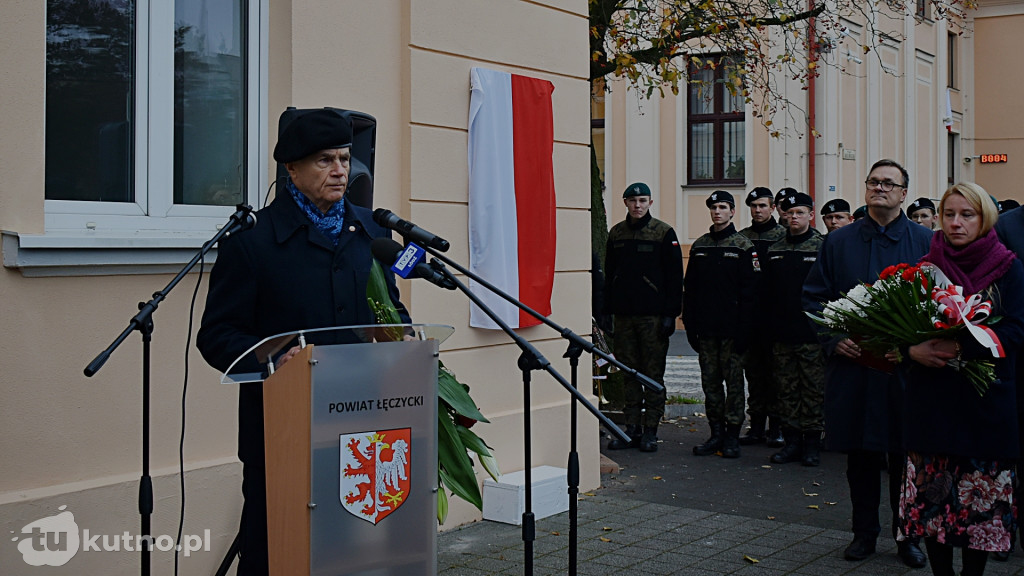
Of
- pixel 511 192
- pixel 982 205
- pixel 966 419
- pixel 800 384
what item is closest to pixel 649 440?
pixel 800 384

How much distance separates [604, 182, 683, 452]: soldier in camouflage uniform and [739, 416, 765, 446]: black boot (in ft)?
2.97

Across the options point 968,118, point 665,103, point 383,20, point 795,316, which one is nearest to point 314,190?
point 383,20

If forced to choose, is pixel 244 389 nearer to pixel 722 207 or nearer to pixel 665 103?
pixel 722 207

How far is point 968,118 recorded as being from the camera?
97.0 ft

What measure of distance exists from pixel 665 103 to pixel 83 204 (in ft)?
56.3

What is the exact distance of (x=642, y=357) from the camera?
975 cm

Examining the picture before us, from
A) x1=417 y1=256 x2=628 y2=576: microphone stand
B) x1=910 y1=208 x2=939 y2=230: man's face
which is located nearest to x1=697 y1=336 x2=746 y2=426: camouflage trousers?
x1=910 y1=208 x2=939 y2=230: man's face

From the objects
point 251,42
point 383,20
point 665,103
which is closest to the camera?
point 251,42

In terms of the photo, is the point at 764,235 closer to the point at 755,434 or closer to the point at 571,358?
the point at 755,434

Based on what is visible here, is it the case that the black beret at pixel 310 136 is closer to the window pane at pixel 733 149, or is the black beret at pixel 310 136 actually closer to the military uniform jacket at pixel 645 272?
the military uniform jacket at pixel 645 272

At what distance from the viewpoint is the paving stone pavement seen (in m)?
5.93

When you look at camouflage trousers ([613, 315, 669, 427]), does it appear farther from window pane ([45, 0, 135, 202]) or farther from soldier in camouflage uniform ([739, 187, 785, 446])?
window pane ([45, 0, 135, 202])

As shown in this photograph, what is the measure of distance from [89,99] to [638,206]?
548cm

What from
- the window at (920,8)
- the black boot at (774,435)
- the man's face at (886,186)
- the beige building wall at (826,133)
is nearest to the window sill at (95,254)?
the man's face at (886,186)
